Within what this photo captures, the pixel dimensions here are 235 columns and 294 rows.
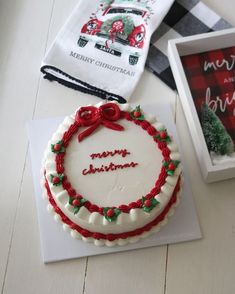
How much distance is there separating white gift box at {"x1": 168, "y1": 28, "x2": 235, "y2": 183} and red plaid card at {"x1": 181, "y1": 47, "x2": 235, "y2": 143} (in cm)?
2

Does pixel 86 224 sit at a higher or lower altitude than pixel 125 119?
lower

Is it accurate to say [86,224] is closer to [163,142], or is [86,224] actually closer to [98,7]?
[163,142]

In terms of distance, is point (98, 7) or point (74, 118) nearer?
point (74, 118)

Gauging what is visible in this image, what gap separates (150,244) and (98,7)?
533 millimetres

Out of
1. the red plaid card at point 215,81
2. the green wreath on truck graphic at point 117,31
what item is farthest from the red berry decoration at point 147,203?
the green wreath on truck graphic at point 117,31

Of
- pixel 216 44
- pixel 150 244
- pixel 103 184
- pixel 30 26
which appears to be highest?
pixel 30 26

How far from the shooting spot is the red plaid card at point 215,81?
842 mm

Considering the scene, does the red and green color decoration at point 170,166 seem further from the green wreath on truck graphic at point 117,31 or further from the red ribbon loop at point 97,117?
the green wreath on truck graphic at point 117,31

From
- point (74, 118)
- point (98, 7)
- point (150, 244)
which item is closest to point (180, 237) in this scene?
point (150, 244)

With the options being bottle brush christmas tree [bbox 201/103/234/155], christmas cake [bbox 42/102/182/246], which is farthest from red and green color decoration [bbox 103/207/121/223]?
bottle brush christmas tree [bbox 201/103/234/155]

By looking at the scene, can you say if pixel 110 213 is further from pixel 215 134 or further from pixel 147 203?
pixel 215 134

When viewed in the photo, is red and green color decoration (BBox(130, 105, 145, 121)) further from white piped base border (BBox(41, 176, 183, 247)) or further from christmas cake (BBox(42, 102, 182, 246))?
white piped base border (BBox(41, 176, 183, 247))

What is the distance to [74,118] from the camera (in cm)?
76

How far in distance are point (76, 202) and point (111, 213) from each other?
0.19ft
